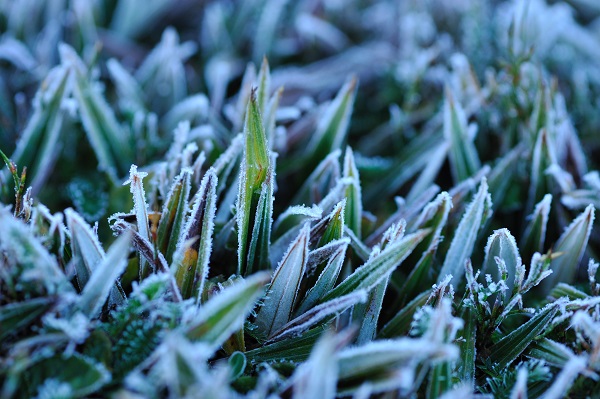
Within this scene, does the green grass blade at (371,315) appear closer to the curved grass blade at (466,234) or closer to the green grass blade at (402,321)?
A: the green grass blade at (402,321)

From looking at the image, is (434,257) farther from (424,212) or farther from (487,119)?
(487,119)

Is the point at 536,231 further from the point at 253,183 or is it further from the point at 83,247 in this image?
the point at 83,247

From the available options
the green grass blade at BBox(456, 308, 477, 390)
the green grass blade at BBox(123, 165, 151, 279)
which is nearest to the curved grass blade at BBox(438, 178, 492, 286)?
the green grass blade at BBox(456, 308, 477, 390)

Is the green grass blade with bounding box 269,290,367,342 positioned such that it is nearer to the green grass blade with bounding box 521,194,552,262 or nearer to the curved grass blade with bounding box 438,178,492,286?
the curved grass blade with bounding box 438,178,492,286

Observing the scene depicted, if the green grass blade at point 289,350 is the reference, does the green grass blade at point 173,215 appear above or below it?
above

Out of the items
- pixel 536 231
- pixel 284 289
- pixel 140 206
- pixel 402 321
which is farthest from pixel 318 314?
pixel 536 231

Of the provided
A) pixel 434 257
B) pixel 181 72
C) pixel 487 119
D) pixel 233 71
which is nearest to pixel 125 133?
pixel 181 72

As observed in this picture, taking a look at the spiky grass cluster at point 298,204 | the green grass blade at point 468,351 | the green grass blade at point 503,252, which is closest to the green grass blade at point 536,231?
the spiky grass cluster at point 298,204
